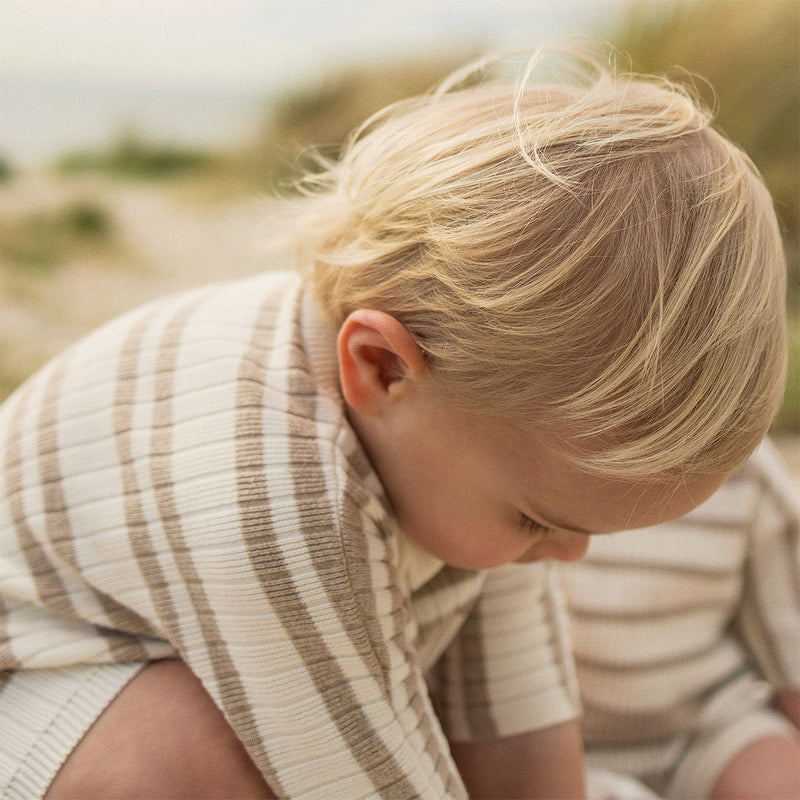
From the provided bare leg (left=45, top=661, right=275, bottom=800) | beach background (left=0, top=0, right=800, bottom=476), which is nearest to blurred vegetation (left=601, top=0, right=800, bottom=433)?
beach background (left=0, top=0, right=800, bottom=476)

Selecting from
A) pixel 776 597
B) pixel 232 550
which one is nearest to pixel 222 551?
pixel 232 550

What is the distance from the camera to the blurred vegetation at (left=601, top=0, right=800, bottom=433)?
2215mm

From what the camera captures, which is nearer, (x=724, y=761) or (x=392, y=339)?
(x=392, y=339)

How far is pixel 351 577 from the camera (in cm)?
64

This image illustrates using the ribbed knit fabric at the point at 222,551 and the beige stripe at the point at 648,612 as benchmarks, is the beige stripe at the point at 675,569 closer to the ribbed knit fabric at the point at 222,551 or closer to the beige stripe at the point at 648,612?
the beige stripe at the point at 648,612

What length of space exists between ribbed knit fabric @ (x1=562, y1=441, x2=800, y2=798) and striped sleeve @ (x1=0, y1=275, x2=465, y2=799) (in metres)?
0.36

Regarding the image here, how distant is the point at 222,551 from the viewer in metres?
0.63

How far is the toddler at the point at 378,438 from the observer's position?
2.00ft

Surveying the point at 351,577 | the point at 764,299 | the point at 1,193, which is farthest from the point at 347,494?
the point at 1,193

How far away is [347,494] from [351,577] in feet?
0.20

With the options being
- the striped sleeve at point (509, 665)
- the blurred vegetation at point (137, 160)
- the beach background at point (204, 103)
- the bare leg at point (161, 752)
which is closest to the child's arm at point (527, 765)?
the striped sleeve at point (509, 665)

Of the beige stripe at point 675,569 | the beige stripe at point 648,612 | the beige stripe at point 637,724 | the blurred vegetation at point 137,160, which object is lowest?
the beige stripe at point 637,724

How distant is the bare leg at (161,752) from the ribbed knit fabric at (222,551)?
2 cm

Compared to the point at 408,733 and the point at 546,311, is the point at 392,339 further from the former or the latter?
the point at 408,733
